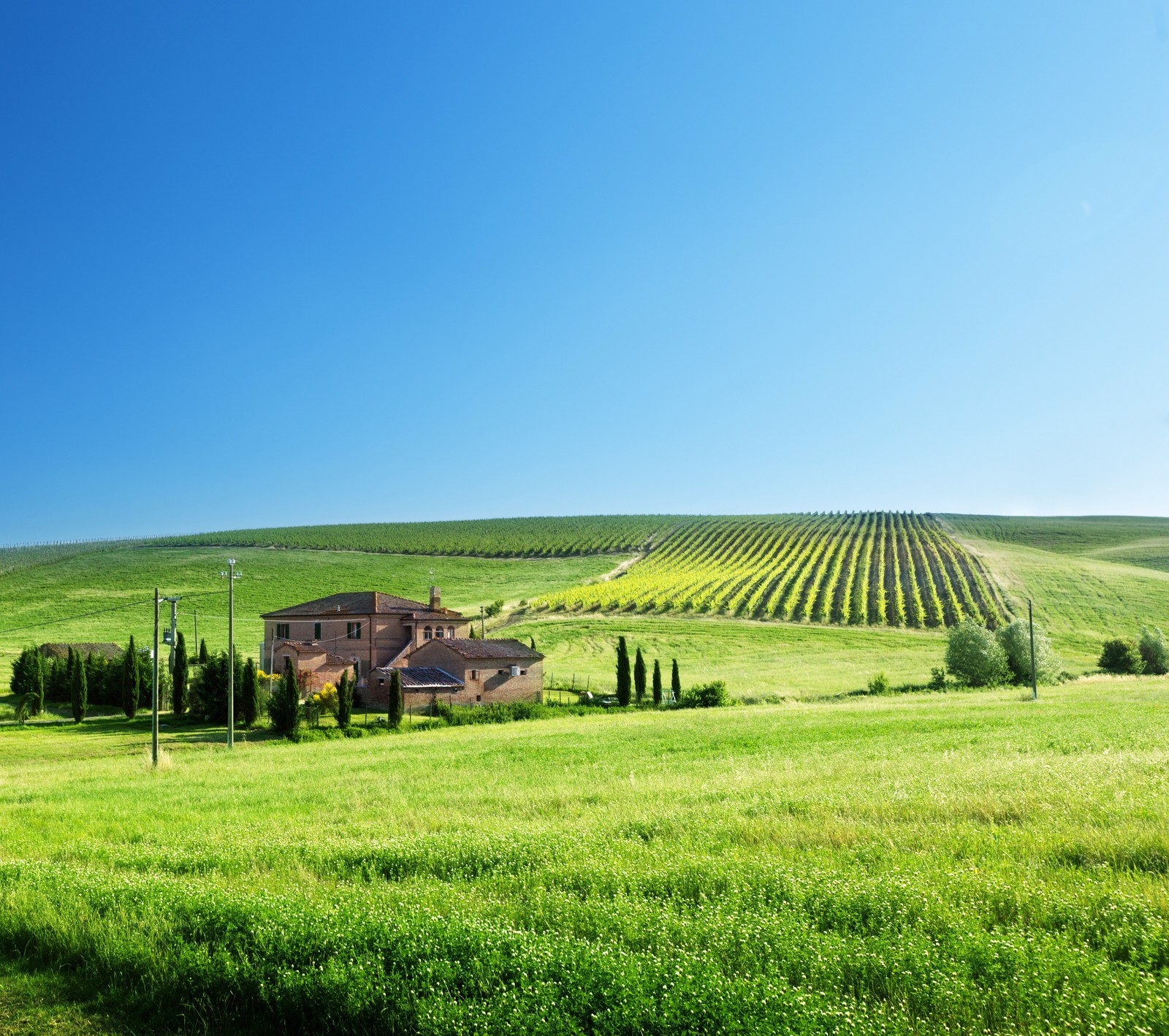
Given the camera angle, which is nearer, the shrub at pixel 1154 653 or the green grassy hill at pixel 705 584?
the shrub at pixel 1154 653

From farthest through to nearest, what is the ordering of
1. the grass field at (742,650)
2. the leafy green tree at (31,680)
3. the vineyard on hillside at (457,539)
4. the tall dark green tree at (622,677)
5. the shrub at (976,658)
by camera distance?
1. the vineyard on hillside at (457,539)
2. the grass field at (742,650)
3. the shrub at (976,658)
4. the tall dark green tree at (622,677)
5. the leafy green tree at (31,680)

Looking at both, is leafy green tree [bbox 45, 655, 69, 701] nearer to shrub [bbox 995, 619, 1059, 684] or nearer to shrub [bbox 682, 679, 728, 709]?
shrub [bbox 682, 679, 728, 709]

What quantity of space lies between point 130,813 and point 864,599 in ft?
309

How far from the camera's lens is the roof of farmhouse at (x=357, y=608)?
215 ft

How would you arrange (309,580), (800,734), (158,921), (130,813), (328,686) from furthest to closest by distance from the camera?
1. (309,580)
2. (328,686)
3. (800,734)
4. (130,813)
5. (158,921)

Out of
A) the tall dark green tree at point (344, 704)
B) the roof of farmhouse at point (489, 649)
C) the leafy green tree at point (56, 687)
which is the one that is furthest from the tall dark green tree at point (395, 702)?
the leafy green tree at point (56, 687)

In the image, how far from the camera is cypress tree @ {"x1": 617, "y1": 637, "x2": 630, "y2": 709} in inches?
2306

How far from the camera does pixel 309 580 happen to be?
12781 cm

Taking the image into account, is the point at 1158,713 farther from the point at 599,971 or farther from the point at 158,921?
the point at 158,921

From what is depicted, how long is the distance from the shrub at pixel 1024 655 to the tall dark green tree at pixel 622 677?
96.6ft

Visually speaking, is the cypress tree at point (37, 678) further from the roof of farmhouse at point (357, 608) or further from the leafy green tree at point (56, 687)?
the roof of farmhouse at point (357, 608)

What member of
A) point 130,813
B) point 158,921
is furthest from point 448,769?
point 158,921

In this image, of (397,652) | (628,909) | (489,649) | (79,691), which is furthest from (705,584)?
(628,909)

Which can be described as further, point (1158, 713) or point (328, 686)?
point (328, 686)
